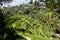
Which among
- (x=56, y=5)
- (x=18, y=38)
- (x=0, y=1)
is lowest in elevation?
(x=56, y=5)

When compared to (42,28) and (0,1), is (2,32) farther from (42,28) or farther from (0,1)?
(42,28)

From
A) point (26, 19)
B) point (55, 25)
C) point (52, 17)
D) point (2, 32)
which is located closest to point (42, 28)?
point (26, 19)

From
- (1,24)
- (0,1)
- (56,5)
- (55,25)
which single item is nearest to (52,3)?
(56,5)

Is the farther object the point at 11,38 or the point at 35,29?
the point at 35,29

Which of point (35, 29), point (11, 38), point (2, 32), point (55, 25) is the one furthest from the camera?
point (55, 25)

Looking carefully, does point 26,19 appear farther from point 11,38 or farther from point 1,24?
point 11,38

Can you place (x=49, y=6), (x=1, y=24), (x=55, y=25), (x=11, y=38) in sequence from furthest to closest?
(x=49, y=6) < (x=55, y=25) < (x=1, y=24) < (x=11, y=38)

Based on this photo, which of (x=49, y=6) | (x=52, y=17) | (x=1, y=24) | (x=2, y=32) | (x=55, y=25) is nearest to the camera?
(x=2, y=32)

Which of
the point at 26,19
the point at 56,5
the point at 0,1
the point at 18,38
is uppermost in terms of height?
the point at 0,1

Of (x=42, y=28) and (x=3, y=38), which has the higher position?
(x=3, y=38)
